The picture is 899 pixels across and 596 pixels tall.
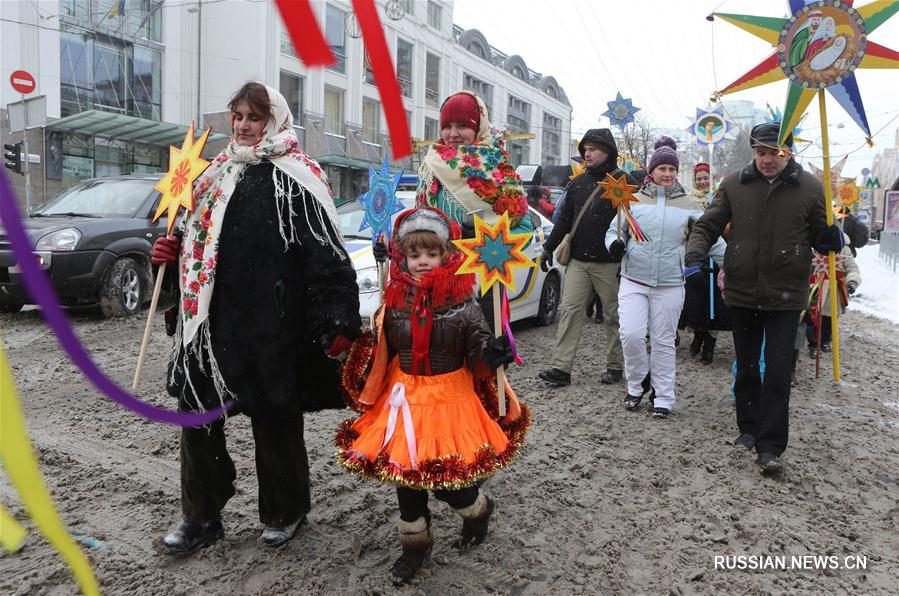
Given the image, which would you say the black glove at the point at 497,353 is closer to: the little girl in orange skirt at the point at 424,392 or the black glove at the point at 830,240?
the little girl in orange skirt at the point at 424,392

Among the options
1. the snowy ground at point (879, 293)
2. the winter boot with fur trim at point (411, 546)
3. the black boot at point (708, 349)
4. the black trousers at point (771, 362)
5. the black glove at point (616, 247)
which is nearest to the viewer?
the winter boot with fur trim at point (411, 546)

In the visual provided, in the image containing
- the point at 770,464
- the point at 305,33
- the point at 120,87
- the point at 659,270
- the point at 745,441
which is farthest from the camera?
the point at 120,87

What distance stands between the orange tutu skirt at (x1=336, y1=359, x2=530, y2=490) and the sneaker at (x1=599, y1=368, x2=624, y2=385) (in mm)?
3338

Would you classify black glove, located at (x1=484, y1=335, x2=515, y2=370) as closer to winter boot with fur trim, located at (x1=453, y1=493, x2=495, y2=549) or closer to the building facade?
winter boot with fur trim, located at (x1=453, y1=493, x2=495, y2=549)

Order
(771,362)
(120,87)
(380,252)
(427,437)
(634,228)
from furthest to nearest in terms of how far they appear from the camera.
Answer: (120,87)
(634,228)
(771,362)
(380,252)
(427,437)

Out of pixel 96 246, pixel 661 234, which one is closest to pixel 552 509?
pixel 661 234

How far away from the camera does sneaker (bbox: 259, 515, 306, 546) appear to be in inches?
110

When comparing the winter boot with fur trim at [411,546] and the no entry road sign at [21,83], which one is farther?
the no entry road sign at [21,83]

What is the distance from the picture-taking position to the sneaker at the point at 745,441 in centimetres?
422

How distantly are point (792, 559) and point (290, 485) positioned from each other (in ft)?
7.09

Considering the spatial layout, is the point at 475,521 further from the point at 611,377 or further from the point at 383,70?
the point at 611,377

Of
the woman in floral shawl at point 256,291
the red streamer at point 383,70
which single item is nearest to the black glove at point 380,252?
the woman in floral shawl at point 256,291

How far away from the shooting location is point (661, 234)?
4.92 m

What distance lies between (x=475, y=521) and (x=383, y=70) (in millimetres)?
1990
